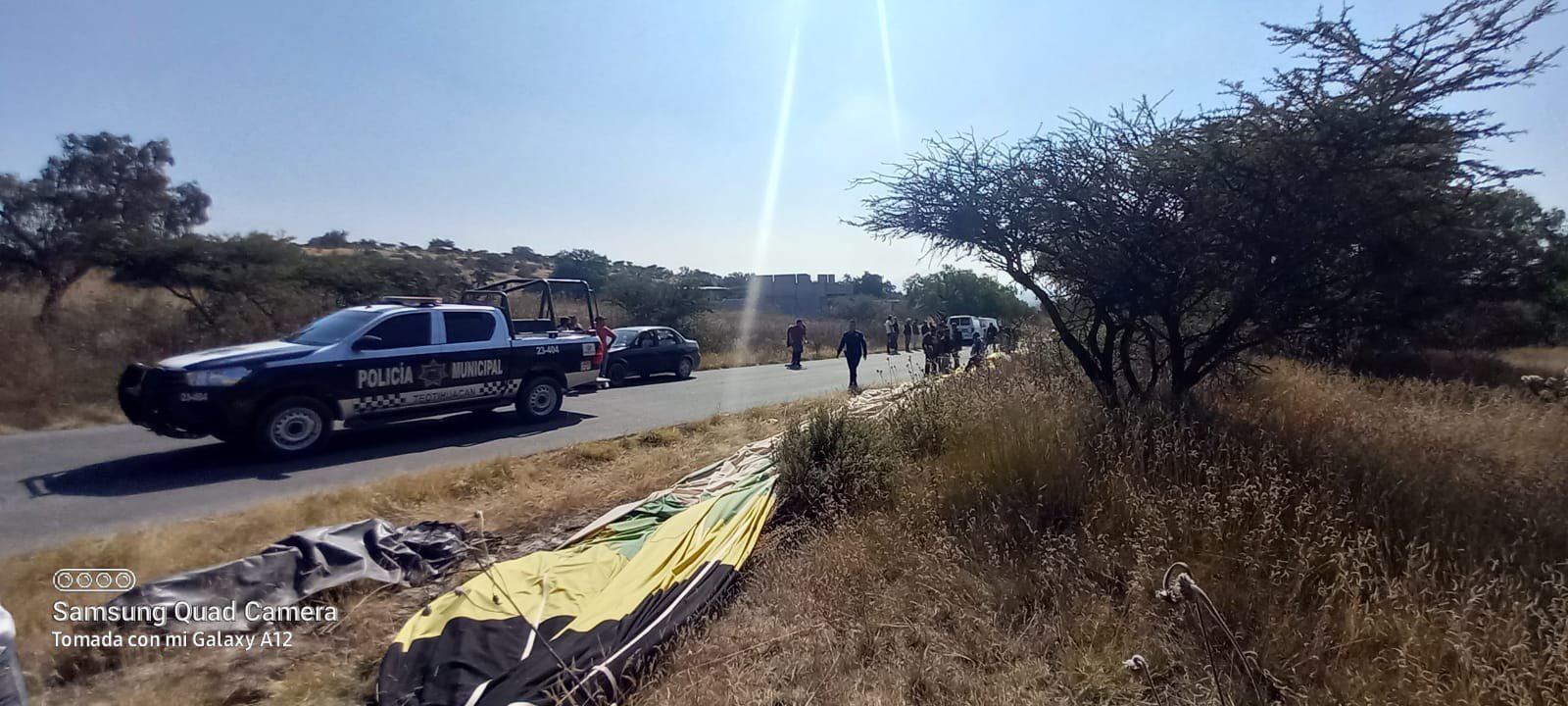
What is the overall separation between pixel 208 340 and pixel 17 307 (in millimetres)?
3365

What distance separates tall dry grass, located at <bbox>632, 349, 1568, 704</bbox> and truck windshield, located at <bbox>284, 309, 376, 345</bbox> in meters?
6.95

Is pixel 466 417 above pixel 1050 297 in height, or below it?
below

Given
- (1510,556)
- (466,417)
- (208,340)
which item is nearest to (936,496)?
(1510,556)

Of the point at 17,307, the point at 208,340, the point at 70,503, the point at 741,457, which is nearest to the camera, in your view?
the point at 70,503

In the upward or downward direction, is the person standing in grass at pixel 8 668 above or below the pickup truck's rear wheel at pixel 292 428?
above

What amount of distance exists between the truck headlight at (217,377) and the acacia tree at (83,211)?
433 inches

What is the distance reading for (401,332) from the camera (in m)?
9.48

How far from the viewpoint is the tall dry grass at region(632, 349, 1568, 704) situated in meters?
2.94

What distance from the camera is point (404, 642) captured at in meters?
3.25

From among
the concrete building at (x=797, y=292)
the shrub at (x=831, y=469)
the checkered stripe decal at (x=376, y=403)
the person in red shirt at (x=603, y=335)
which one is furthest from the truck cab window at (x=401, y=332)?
the concrete building at (x=797, y=292)

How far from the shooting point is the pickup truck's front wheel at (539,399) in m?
11.1

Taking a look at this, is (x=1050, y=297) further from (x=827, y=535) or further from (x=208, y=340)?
(x=208, y=340)

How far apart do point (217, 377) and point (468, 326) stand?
3070mm

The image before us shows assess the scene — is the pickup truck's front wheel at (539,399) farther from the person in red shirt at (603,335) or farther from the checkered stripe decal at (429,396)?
the person in red shirt at (603,335)
